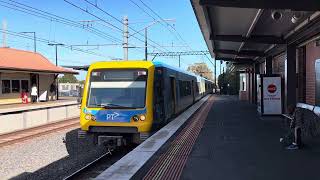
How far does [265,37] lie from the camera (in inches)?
762

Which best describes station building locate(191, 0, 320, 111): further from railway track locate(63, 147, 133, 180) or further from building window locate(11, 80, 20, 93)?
building window locate(11, 80, 20, 93)

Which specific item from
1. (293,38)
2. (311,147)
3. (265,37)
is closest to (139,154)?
(311,147)

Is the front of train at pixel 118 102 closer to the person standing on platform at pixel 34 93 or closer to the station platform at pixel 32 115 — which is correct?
the station platform at pixel 32 115

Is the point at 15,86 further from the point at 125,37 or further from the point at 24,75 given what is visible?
the point at 125,37

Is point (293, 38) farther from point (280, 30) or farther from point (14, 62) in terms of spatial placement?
point (14, 62)

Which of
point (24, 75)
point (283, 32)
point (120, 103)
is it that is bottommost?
point (120, 103)

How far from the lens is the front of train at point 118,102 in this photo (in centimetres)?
1234

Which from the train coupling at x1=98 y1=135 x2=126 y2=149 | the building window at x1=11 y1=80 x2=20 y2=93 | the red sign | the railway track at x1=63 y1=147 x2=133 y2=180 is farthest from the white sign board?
the building window at x1=11 y1=80 x2=20 y2=93

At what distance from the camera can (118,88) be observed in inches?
504

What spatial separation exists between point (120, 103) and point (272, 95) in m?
8.72

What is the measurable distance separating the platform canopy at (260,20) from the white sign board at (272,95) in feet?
5.10

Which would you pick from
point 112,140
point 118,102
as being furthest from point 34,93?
point 112,140

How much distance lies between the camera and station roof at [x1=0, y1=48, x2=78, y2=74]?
106 feet

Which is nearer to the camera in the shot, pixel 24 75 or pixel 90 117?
pixel 90 117
